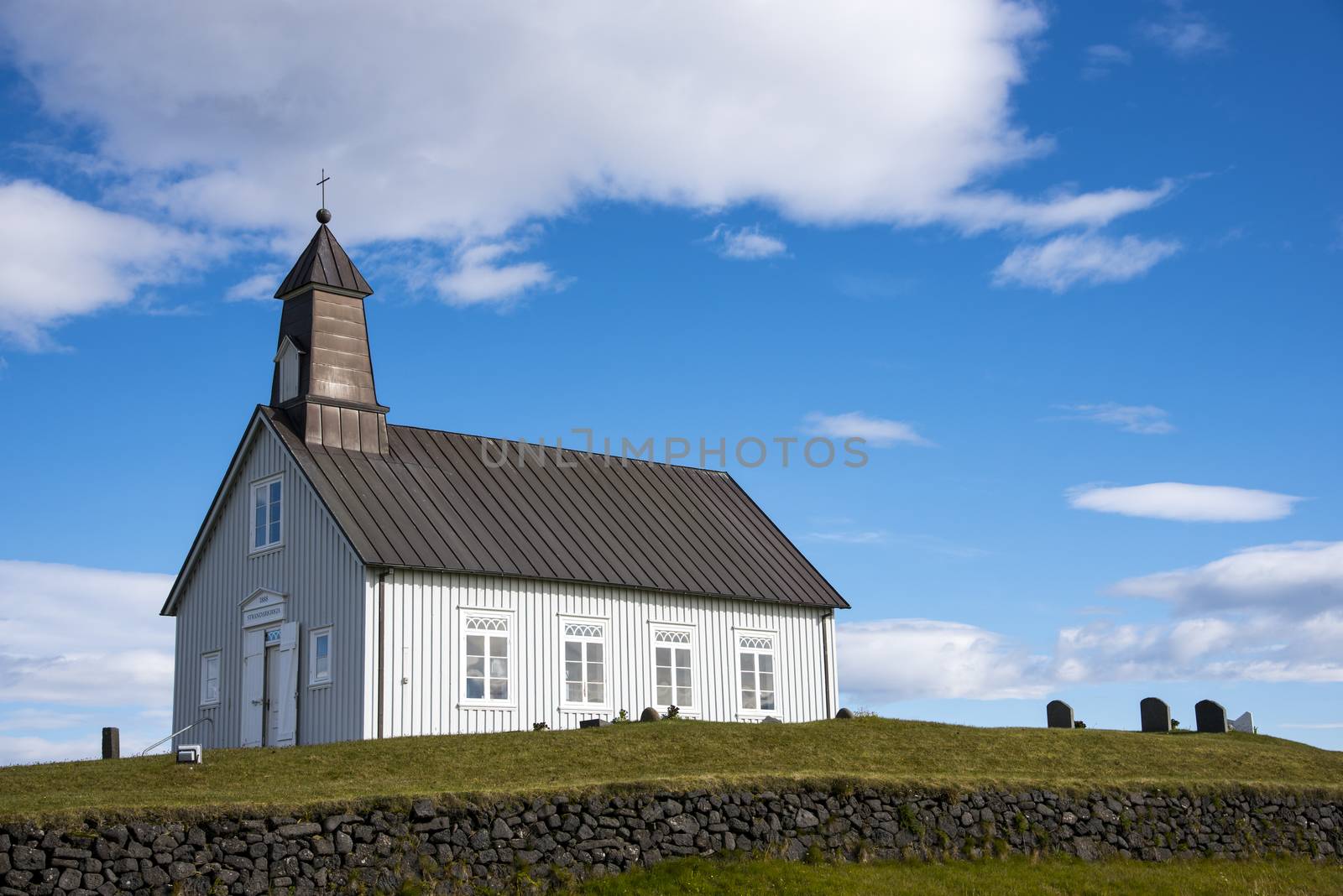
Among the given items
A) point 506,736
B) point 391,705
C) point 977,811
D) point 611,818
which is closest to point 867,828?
point 977,811

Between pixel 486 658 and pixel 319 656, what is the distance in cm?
307

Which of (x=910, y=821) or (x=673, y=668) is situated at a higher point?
(x=673, y=668)

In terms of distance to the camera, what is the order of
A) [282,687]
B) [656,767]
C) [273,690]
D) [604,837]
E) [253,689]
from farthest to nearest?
[253,689], [273,690], [282,687], [656,767], [604,837]

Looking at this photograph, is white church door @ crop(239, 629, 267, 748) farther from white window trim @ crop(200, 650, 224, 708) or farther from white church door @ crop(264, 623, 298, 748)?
white window trim @ crop(200, 650, 224, 708)

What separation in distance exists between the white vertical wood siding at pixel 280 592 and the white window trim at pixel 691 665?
21.7 ft

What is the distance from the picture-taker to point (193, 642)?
3048 cm

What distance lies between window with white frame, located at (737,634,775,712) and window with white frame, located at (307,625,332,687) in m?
9.17

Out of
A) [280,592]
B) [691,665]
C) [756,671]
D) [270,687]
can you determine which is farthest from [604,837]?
[756,671]

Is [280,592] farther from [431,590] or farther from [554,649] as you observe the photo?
[554,649]

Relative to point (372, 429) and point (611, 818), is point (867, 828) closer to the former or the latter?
point (611, 818)

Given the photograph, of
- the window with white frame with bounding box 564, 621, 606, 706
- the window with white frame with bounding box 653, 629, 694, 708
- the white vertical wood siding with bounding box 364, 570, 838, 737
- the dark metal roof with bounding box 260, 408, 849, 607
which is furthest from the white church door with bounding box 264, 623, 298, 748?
the window with white frame with bounding box 653, 629, 694, 708

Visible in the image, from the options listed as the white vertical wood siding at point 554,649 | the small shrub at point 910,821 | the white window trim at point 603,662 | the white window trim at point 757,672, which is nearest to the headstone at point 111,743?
the white vertical wood siding at point 554,649

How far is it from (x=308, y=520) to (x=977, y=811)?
1382 cm

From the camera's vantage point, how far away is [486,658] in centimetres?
2708
